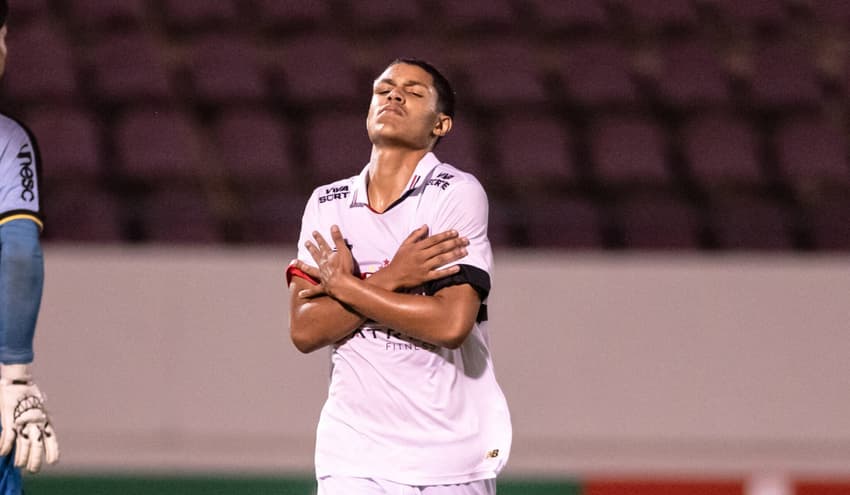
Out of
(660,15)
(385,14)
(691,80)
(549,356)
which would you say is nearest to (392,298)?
(549,356)

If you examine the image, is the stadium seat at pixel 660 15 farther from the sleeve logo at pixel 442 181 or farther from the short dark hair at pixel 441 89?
the sleeve logo at pixel 442 181

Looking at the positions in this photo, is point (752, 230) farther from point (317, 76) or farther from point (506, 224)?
point (317, 76)

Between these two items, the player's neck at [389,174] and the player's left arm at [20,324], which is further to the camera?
the player's neck at [389,174]

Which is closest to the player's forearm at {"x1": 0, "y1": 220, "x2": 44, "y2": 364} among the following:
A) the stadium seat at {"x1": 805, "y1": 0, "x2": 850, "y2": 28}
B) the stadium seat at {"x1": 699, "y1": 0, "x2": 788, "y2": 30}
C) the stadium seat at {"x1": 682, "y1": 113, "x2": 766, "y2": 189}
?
the stadium seat at {"x1": 682, "y1": 113, "x2": 766, "y2": 189}

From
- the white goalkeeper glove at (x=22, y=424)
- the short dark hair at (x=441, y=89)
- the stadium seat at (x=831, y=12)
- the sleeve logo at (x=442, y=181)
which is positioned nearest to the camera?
the white goalkeeper glove at (x=22, y=424)

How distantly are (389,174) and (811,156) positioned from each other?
6.10 m

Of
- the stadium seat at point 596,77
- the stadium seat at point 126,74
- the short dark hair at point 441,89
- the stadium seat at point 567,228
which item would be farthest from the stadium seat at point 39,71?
the short dark hair at point 441,89

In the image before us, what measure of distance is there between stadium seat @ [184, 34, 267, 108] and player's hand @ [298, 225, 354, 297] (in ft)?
18.5

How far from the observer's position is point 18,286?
344 cm

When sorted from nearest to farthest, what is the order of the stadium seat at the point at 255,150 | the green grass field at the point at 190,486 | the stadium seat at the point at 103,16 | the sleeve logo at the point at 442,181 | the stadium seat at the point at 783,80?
the sleeve logo at the point at 442,181 < the green grass field at the point at 190,486 < the stadium seat at the point at 255,150 < the stadium seat at the point at 783,80 < the stadium seat at the point at 103,16

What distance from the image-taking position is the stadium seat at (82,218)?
26.4ft

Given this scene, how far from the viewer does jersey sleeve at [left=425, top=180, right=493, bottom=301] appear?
11.7 feet

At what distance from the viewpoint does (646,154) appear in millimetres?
9016

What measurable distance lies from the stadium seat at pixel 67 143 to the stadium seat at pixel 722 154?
152 inches
